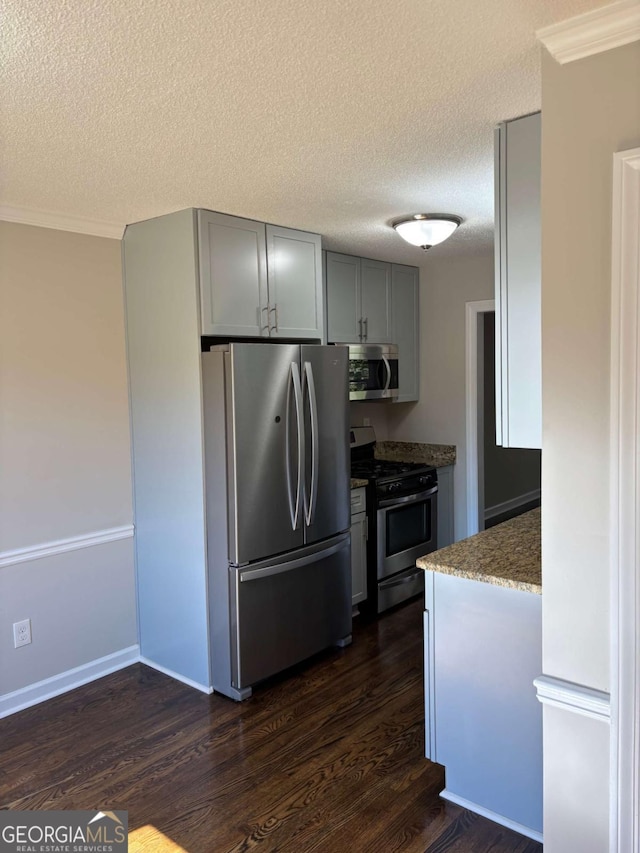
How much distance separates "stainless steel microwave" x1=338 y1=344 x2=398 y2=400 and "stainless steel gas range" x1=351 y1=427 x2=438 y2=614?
0.55 m

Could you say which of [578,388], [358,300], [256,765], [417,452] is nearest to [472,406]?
[417,452]

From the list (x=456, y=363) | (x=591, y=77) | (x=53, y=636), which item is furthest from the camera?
(x=456, y=363)

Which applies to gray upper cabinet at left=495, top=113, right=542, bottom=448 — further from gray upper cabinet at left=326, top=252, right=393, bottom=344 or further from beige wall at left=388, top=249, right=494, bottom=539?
beige wall at left=388, top=249, right=494, bottom=539

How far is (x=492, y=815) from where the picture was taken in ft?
7.52

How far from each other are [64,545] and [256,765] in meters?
1.46

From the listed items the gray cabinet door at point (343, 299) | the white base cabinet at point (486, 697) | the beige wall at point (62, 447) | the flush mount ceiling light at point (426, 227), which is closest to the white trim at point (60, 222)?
the beige wall at point (62, 447)

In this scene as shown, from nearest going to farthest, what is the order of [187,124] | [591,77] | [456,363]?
1. [591,77]
2. [187,124]
3. [456,363]

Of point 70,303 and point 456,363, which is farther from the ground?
point 70,303

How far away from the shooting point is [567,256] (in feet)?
5.45

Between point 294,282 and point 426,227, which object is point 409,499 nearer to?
point 294,282

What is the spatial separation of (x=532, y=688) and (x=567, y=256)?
1378 mm

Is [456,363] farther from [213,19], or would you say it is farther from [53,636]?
[213,19]

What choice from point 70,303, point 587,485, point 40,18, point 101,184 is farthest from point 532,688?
point 70,303

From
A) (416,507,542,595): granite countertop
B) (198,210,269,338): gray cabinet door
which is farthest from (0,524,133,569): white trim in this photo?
(416,507,542,595): granite countertop
